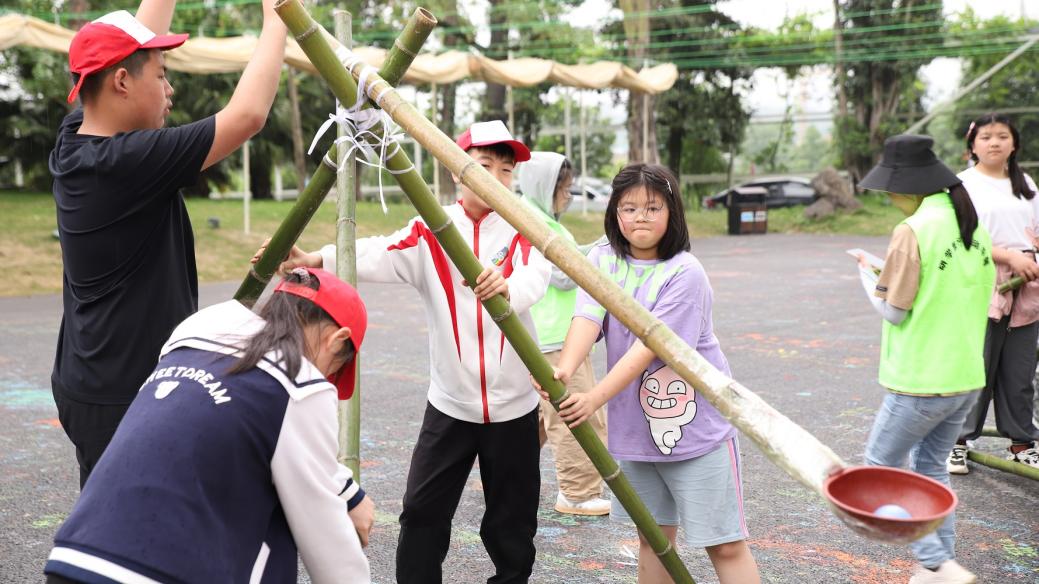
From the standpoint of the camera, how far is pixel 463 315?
3.29m

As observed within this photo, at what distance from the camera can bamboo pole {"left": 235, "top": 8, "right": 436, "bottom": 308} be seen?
116 inches

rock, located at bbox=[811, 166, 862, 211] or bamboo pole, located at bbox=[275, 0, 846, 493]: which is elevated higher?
bamboo pole, located at bbox=[275, 0, 846, 493]

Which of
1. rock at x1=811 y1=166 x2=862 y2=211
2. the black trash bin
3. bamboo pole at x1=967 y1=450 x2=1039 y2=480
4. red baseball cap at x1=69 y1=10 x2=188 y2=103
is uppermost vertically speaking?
red baseball cap at x1=69 y1=10 x2=188 y2=103

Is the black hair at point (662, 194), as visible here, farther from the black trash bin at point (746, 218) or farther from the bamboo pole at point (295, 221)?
the black trash bin at point (746, 218)

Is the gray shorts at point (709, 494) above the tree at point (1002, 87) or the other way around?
the other way around

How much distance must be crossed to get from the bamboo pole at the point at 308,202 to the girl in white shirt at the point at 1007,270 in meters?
3.24

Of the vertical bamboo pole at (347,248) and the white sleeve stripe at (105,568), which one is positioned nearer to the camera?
the white sleeve stripe at (105,568)

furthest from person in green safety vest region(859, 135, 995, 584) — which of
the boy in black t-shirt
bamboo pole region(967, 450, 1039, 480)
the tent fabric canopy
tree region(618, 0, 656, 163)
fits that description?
tree region(618, 0, 656, 163)

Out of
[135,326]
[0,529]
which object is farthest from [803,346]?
[135,326]

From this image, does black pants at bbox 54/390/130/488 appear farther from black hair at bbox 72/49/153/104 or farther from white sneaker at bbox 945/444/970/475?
white sneaker at bbox 945/444/970/475

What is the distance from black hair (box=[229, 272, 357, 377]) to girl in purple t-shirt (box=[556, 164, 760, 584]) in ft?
3.32

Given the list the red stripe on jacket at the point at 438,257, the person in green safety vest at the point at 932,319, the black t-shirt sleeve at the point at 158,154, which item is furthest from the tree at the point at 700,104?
the black t-shirt sleeve at the point at 158,154

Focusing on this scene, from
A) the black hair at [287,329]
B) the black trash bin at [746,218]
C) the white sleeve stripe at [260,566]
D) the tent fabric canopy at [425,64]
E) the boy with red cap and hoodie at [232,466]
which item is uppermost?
the tent fabric canopy at [425,64]

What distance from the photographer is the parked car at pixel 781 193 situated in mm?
30141
